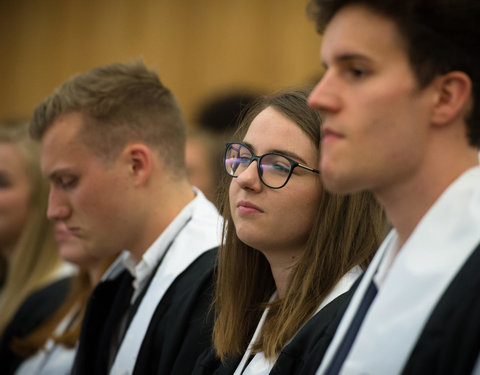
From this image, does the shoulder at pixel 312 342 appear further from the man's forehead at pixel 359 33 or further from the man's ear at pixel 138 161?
the man's ear at pixel 138 161

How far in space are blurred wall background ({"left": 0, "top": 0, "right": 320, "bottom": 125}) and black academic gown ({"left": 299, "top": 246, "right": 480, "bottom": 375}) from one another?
537 cm

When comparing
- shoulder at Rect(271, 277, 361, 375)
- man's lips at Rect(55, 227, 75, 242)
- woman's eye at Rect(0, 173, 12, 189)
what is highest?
woman's eye at Rect(0, 173, 12, 189)

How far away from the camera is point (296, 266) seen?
6.77 ft

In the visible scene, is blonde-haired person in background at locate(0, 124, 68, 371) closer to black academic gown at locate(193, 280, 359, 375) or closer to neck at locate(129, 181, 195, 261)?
neck at locate(129, 181, 195, 261)

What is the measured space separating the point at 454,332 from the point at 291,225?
0.78 metres

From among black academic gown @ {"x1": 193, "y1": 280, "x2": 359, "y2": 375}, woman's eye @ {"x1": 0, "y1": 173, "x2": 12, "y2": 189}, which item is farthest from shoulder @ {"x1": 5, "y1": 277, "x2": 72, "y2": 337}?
black academic gown @ {"x1": 193, "y1": 280, "x2": 359, "y2": 375}

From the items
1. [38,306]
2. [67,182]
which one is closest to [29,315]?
[38,306]

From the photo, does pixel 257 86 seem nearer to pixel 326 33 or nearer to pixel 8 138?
pixel 8 138

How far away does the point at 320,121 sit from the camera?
6.84 feet

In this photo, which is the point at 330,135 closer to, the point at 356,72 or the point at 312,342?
the point at 356,72

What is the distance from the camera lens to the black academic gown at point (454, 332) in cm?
127

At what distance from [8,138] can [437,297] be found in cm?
358

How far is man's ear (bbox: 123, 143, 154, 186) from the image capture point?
285cm

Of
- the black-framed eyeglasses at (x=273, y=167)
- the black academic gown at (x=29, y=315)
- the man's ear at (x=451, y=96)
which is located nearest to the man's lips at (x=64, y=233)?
the black academic gown at (x=29, y=315)
